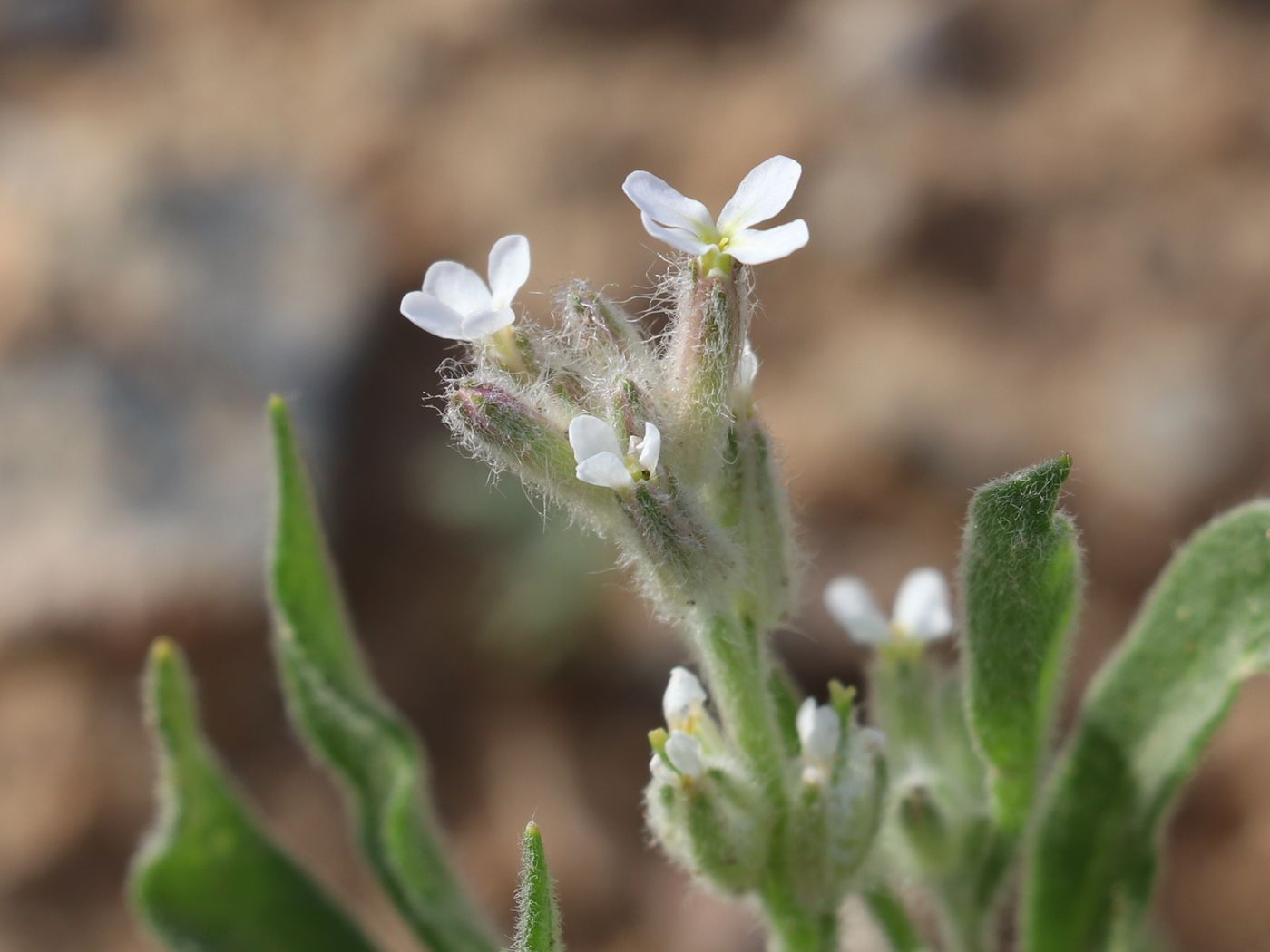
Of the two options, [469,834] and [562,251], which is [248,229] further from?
[469,834]

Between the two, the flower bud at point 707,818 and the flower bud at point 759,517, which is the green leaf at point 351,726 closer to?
the flower bud at point 707,818

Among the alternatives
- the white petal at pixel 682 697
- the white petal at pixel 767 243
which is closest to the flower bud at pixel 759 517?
the white petal at pixel 682 697

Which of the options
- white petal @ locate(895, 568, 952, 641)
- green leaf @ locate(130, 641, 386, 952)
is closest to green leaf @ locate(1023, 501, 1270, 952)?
white petal @ locate(895, 568, 952, 641)

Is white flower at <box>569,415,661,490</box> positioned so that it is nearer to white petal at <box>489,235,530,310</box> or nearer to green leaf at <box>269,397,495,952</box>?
white petal at <box>489,235,530,310</box>

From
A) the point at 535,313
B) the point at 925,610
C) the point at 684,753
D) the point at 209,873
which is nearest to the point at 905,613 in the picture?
the point at 925,610

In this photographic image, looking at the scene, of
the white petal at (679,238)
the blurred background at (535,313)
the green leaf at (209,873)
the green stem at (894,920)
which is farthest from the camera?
the blurred background at (535,313)

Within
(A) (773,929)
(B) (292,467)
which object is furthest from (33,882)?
(A) (773,929)
